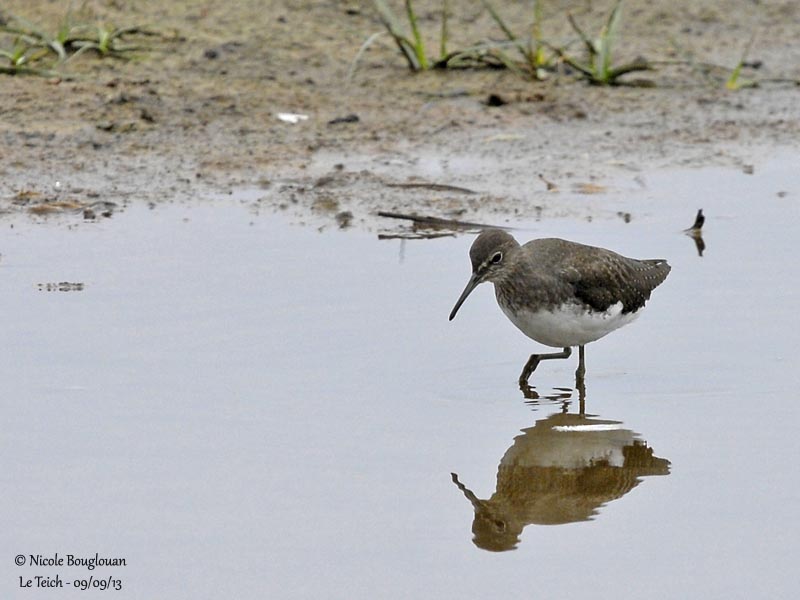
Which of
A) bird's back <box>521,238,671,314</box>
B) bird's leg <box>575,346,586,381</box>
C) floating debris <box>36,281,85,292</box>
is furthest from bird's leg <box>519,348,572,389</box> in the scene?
floating debris <box>36,281,85,292</box>

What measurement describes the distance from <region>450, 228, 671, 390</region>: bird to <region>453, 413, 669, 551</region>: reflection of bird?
0.69 metres

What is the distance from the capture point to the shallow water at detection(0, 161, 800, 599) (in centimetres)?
540

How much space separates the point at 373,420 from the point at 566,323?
1.42 m

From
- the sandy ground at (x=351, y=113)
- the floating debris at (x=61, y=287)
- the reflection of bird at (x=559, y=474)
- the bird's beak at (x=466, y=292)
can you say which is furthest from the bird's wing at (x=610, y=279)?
the floating debris at (x=61, y=287)

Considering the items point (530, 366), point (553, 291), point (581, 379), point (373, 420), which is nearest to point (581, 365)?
point (581, 379)

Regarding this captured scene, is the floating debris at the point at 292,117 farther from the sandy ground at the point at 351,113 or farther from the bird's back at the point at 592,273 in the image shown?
the bird's back at the point at 592,273

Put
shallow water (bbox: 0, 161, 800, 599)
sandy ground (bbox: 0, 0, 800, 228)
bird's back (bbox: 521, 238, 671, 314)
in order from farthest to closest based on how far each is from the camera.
A: 1. sandy ground (bbox: 0, 0, 800, 228)
2. bird's back (bbox: 521, 238, 671, 314)
3. shallow water (bbox: 0, 161, 800, 599)

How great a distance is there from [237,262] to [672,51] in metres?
6.27

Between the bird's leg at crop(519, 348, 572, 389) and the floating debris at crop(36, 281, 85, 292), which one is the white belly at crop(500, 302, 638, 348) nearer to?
the bird's leg at crop(519, 348, 572, 389)

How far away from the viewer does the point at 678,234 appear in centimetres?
971

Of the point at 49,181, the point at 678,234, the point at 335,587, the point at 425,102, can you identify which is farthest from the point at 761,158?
the point at 335,587

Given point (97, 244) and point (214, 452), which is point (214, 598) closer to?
point (214, 452)

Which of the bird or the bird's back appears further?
the bird's back

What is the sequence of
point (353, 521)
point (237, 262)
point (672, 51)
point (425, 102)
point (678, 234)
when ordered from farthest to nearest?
point (672, 51) < point (425, 102) < point (678, 234) < point (237, 262) < point (353, 521)
